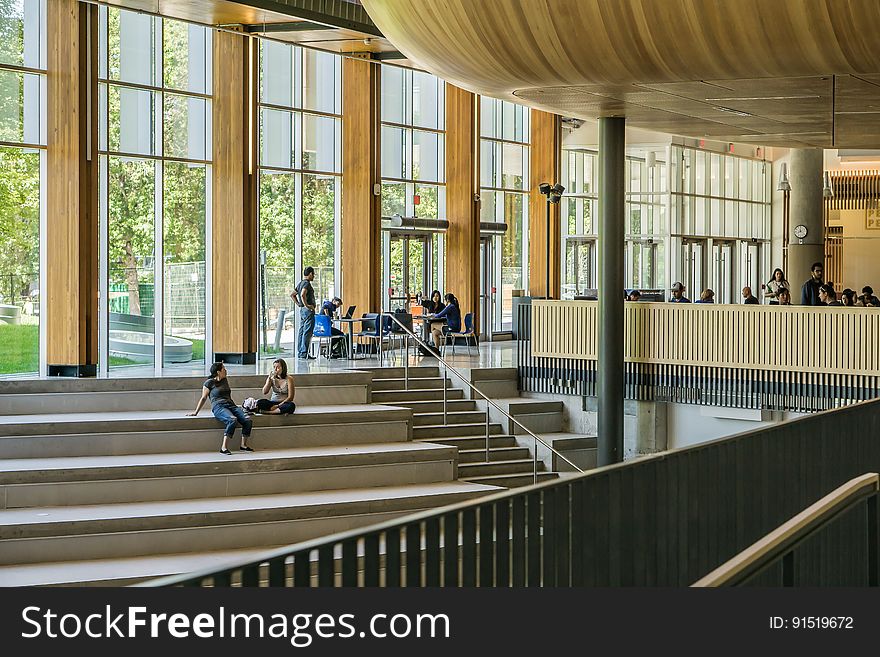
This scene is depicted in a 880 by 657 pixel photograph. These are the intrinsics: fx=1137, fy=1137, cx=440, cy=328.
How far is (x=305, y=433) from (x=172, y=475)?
2285mm

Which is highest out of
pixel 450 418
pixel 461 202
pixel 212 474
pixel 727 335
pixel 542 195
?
pixel 542 195

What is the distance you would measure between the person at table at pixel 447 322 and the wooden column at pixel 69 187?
6.44 m

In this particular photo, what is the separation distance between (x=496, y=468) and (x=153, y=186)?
8.05m

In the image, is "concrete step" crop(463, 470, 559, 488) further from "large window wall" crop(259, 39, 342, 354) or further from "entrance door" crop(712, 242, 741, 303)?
"entrance door" crop(712, 242, 741, 303)

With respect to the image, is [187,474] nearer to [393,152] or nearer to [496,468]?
[496,468]

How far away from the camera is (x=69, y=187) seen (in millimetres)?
17125

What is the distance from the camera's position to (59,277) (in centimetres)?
1725

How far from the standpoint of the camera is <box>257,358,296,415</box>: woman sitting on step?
14.7 meters

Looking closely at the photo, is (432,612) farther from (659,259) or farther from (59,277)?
(659,259)

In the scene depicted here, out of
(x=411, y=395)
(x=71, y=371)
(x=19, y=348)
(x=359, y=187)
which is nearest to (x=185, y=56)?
(x=359, y=187)

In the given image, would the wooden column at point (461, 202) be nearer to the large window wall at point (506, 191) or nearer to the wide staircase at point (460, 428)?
the large window wall at point (506, 191)

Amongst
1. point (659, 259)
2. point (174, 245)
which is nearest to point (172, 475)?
point (174, 245)

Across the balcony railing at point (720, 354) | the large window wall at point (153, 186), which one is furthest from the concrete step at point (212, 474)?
the large window wall at point (153, 186)

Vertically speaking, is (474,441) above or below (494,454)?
above
